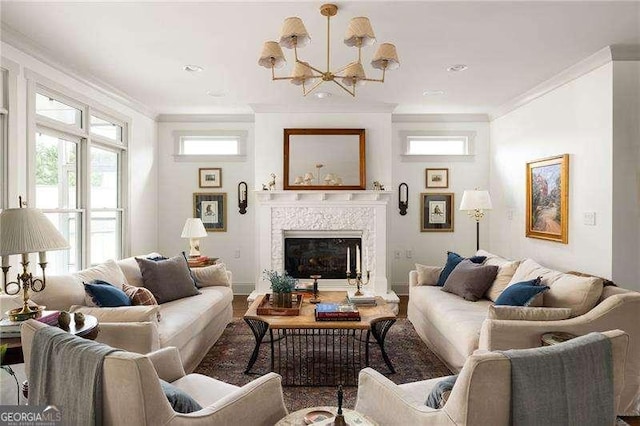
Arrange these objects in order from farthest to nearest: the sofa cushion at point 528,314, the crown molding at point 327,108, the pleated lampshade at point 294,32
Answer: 1. the crown molding at point 327,108
2. the sofa cushion at point 528,314
3. the pleated lampshade at point 294,32

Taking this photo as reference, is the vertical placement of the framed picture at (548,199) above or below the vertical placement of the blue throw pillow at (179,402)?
above

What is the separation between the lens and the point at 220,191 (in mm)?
5832

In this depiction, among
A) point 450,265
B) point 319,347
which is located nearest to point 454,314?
point 450,265

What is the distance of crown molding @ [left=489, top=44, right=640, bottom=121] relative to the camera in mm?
3244

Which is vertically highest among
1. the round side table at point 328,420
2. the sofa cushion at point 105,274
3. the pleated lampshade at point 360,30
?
the pleated lampshade at point 360,30

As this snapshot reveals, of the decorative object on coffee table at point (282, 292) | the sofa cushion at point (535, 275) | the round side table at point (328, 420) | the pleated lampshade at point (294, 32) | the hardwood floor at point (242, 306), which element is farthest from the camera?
the hardwood floor at point (242, 306)

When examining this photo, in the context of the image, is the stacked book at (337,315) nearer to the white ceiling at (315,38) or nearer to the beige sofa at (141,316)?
the beige sofa at (141,316)

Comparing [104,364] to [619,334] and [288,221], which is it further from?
[288,221]

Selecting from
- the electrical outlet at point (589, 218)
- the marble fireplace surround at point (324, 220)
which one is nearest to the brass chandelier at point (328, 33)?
the electrical outlet at point (589, 218)

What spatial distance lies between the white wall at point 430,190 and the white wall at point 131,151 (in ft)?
11.5

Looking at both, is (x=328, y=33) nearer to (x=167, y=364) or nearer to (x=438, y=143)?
(x=167, y=364)

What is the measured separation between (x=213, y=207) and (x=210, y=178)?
432 mm

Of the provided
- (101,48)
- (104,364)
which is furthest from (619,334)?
(101,48)

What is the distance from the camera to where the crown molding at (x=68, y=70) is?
298 centimetres
